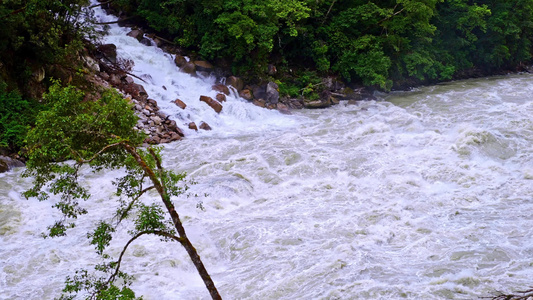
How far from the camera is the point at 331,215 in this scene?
9.87m

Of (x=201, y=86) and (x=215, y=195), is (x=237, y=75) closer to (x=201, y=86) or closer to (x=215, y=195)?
(x=201, y=86)

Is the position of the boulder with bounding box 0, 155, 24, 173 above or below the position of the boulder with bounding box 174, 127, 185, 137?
above

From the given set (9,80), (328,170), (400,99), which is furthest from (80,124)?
(400,99)

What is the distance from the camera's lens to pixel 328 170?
12195 millimetres

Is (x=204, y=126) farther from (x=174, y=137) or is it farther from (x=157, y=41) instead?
(x=157, y=41)

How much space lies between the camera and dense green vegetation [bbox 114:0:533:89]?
60.4 feet

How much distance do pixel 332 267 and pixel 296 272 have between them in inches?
24.3

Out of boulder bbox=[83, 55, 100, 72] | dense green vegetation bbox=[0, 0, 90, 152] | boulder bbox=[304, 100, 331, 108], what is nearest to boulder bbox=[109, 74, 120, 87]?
boulder bbox=[83, 55, 100, 72]

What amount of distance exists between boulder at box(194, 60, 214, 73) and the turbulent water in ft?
10.1

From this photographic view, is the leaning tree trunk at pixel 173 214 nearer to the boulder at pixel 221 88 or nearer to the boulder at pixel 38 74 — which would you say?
the boulder at pixel 38 74

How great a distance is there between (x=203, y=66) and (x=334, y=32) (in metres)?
6.01

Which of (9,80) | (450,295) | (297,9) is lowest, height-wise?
(450,295)

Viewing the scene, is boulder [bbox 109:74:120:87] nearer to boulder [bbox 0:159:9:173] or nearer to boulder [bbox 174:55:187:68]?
boulder [bbox 174:55:187:68]

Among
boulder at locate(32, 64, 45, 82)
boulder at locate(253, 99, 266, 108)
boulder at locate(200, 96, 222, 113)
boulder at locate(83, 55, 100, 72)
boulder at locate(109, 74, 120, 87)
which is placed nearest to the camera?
boulder at locate(32, 64, 45, 82)
